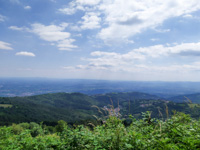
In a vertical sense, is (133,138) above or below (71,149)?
above

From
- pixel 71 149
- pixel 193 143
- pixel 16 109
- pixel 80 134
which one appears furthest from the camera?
pixel 16 109

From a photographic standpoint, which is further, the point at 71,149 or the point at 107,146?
the point at 71,149

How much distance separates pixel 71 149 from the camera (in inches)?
157

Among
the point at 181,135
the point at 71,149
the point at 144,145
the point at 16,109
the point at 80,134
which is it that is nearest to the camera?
the point at 144,145

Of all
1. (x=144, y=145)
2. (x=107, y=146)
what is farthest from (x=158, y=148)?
(x=107, y=146)

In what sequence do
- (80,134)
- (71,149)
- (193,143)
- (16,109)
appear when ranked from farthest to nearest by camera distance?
(16,109)
(80,134)
(71,149)
(193,143)

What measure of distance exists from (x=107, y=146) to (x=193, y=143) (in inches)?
89.5

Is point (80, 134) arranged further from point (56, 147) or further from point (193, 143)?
point (193, 143)

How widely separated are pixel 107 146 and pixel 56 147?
6.40ft

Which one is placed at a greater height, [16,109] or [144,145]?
[144,145]

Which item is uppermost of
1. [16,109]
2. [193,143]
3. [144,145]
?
[193,143]

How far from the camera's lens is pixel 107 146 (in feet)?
12.1

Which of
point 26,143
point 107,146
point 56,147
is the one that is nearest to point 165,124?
point 107,146

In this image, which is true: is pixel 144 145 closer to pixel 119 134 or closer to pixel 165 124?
pixel 119 134
